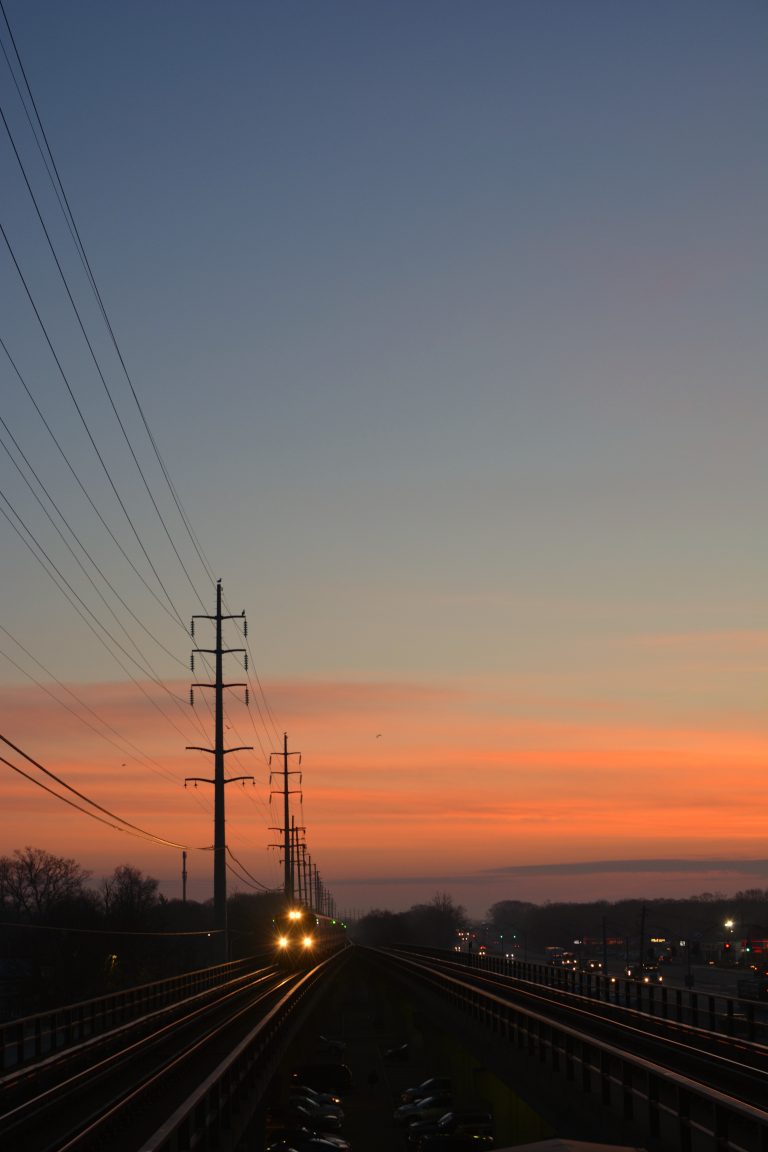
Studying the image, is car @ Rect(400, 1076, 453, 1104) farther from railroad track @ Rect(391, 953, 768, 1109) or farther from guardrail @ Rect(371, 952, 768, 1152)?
guardrail @ Rect(371, 952, 768, 1152)

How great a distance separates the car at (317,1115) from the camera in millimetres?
53375

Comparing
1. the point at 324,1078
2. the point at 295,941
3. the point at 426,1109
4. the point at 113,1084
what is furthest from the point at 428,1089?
the point at 295,941

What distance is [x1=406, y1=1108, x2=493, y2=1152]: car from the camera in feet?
141

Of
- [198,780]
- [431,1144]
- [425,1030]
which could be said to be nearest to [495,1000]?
[431,1144]

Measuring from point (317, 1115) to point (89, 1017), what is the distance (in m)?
18.7

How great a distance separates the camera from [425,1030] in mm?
78312

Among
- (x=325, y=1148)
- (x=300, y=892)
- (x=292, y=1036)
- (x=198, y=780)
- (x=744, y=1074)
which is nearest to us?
(x=744, y=1074)

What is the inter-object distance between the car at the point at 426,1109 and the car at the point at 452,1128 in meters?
3.99

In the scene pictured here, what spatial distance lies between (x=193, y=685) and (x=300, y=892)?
127m

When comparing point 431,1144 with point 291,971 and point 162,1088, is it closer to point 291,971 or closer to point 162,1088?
point 162,1088

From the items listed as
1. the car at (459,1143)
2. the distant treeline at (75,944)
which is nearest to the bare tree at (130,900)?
the distant treeline at (75,944)

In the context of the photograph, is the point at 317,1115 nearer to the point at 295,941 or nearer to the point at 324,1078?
the point at 324,1078

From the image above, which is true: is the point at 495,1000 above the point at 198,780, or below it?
below

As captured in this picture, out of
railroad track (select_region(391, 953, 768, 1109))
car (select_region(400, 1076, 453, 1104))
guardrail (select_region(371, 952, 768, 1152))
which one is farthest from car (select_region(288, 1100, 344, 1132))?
guardrail (select_region(371, 952, 768, 1152))
